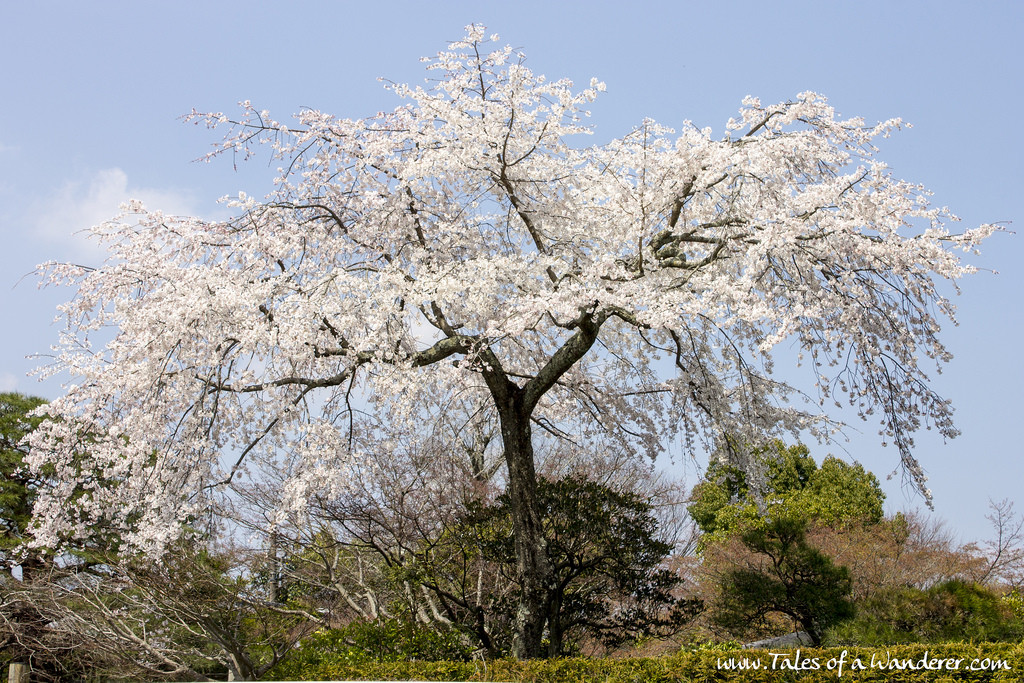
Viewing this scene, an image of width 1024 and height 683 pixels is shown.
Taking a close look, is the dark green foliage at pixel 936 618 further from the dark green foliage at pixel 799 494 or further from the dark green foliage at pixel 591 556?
the dark green foliage at pixel 799 494

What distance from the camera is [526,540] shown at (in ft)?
24.1

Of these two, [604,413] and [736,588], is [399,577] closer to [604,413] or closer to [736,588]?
[604,413]

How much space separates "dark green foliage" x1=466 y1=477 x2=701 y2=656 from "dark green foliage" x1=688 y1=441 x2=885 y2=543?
957cm

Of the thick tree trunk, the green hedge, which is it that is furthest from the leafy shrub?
the green hedge

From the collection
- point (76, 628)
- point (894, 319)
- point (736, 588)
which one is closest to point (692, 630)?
point (736, 588)

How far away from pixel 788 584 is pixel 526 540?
499 cm

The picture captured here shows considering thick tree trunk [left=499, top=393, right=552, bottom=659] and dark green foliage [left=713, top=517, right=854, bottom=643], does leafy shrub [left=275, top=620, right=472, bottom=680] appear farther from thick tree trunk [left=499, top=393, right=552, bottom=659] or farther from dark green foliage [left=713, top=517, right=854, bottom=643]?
dark green foliage [left=713, top=517, right=854, bottom=643]

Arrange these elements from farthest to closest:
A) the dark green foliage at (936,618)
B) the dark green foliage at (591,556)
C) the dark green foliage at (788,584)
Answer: the dark green foliage at (788,584)
the dark green foliage at (936,618)
the dark green foliage at (591,556)

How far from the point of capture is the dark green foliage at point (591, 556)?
8039mm

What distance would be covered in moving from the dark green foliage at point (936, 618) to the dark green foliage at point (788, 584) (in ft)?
3.38

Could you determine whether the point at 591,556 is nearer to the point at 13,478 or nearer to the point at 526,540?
the point at 526,540

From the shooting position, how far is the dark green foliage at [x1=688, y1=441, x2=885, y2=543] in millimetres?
18188

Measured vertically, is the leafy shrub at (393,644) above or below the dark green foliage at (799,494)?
below

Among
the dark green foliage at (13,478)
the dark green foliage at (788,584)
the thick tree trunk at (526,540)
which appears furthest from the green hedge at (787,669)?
the dark green foliage at (13,478)
